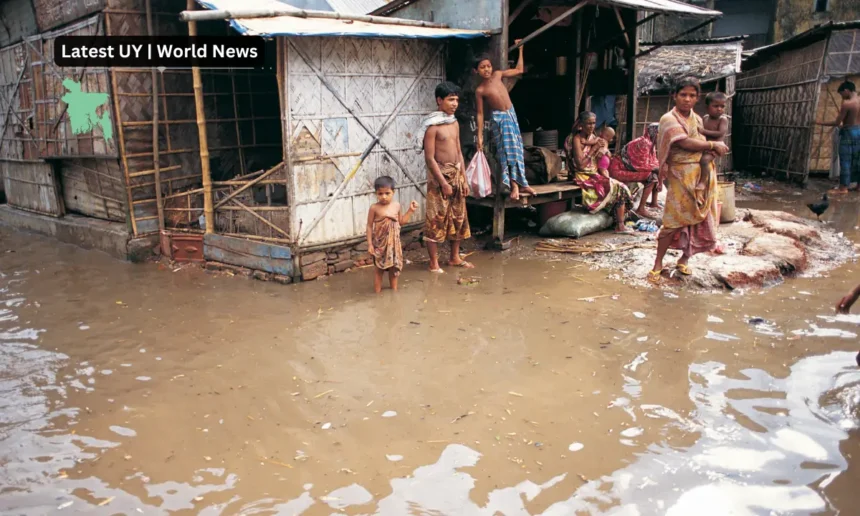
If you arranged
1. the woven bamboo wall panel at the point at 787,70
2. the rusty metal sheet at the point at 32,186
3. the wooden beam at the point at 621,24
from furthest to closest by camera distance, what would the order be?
the woven bamboo wall panel at the point at 787,70
the rusty metal sheet at the point at 32,186
the wooden beam at the point at 621,24

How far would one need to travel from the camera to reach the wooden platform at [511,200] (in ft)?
24.2

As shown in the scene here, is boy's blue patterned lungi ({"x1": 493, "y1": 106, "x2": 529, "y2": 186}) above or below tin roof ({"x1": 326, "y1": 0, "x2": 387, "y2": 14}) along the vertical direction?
below

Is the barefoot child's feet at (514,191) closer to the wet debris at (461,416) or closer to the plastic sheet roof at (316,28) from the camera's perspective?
the plastic sheet roof at (316,28)

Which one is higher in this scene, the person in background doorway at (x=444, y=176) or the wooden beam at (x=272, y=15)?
the wooden beam at (x=272, y=15)

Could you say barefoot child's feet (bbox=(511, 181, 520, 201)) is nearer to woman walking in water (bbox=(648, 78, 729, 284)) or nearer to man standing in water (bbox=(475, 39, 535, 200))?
man standing in water (bbox=(475, 39, 535, 200))

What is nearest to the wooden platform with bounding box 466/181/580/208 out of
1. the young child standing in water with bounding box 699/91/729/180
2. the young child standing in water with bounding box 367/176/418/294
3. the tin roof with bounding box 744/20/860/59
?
the young child standing in water with bounding box 367/176/418/294

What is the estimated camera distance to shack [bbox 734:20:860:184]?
36.5 feet

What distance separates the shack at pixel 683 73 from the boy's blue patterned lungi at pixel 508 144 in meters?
5.01

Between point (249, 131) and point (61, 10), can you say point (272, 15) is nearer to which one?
point (249, 131)

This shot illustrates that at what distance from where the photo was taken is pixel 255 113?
853 cm

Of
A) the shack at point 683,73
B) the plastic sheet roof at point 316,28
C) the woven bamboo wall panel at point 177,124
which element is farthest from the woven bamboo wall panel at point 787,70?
the woven bamboo wall panel at point 177,124

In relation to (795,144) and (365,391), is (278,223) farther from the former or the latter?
(795,144)

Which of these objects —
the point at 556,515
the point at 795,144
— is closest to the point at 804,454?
the point at 556,515

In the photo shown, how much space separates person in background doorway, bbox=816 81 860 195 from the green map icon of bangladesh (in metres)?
10.7
